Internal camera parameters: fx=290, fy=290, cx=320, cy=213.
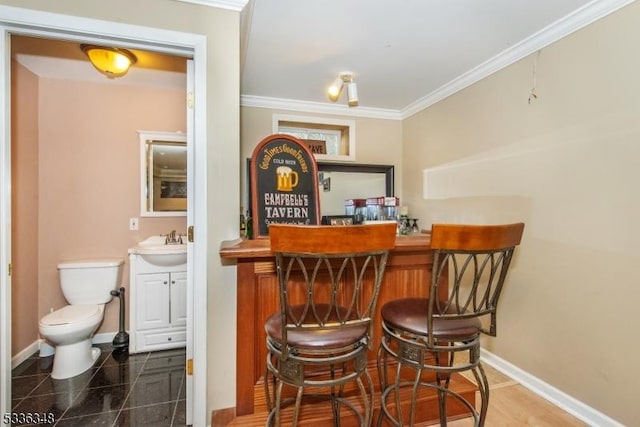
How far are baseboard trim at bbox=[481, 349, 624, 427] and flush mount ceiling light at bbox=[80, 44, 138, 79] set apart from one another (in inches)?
141

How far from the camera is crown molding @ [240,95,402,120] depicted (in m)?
3.17

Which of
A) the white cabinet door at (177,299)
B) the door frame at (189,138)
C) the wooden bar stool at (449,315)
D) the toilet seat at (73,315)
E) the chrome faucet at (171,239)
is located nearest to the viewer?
the wooden bar stool at (449,315)

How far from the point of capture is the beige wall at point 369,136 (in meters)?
3.19

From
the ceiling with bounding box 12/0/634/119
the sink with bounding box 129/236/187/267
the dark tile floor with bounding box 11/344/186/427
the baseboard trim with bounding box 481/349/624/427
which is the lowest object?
the dark tile floor with bounding box 11/344/186/427

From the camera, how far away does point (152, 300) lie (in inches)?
101

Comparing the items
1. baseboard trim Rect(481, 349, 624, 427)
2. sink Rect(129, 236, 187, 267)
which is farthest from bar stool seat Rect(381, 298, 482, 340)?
sink Rect(129, 236, 187, 267)

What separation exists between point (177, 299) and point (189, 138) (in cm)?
169

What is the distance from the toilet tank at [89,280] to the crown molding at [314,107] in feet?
6.69

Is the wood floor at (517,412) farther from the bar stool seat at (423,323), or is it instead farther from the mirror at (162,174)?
the mirror at (162,174)

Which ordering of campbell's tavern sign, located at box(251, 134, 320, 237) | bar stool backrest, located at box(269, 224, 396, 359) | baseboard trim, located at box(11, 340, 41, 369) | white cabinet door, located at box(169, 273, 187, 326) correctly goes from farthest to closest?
1. white cabinet door, located at box(169, 273, 187, 326)
2. baseboard trim, located at box(11, 340, 41, 369)
3. campbell's tavern sign, located at box(251, 134, 320, 237)
4. bar stool backrest, located at box(269, 224, 396, 359)

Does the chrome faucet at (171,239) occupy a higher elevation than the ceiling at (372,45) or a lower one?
lower

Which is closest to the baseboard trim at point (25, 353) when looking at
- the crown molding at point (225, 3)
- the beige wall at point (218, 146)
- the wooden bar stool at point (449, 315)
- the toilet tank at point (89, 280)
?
the toilet tank at point (89, 280)

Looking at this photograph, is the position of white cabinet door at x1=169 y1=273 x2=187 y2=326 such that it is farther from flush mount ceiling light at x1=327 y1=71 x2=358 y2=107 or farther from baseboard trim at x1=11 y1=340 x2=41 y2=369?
flush mount ceiling light at x1=327 y1=71 x2=358 y2=107

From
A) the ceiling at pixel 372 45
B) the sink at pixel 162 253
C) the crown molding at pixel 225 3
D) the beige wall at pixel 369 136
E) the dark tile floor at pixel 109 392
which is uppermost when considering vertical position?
the ceiling at pixel 372 45
